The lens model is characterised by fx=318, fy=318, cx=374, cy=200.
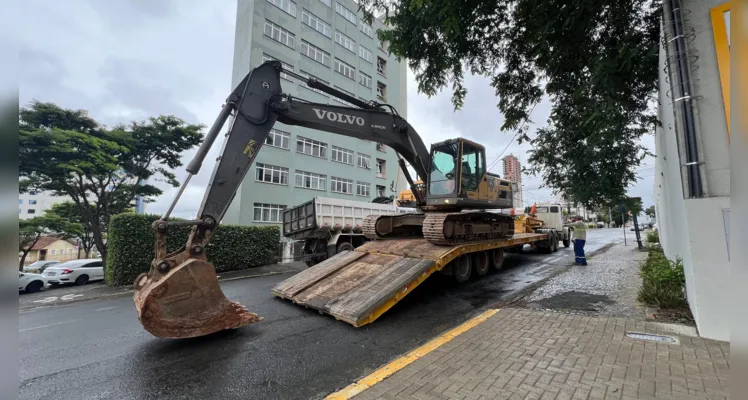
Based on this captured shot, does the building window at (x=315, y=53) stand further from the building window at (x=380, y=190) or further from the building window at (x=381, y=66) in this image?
the building window at (x=380, y=190)

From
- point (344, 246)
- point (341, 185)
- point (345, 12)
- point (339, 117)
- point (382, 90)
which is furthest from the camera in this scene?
point (382, 90)

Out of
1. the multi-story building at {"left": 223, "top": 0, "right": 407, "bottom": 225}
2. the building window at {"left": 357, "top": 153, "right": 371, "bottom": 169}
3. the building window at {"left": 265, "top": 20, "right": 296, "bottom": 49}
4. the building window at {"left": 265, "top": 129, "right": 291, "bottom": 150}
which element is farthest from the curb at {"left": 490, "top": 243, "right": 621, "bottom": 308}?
the building window at {"left": 265, "top": 20, "right": 296, "bottom": 49}

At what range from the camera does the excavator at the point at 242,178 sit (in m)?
4.50

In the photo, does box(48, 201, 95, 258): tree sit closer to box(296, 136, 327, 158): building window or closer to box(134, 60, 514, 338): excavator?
box(296, 136, 327, 158): building window

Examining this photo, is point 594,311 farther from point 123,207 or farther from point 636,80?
point 123,207

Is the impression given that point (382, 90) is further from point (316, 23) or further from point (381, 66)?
point (316, 23)

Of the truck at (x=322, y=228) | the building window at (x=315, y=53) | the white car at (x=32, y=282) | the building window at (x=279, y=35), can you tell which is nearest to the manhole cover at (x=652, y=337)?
the truck at (x=322, y=228)

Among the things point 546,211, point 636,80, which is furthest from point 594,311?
point 546,211

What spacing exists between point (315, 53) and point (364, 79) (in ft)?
19.6

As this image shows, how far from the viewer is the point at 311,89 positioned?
84.2 ft

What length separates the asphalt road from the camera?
355 centimetres

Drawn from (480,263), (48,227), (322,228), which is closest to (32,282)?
(48,227)

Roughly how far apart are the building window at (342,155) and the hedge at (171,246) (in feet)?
40.5

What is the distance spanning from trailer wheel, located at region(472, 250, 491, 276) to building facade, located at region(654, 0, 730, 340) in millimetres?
4788
